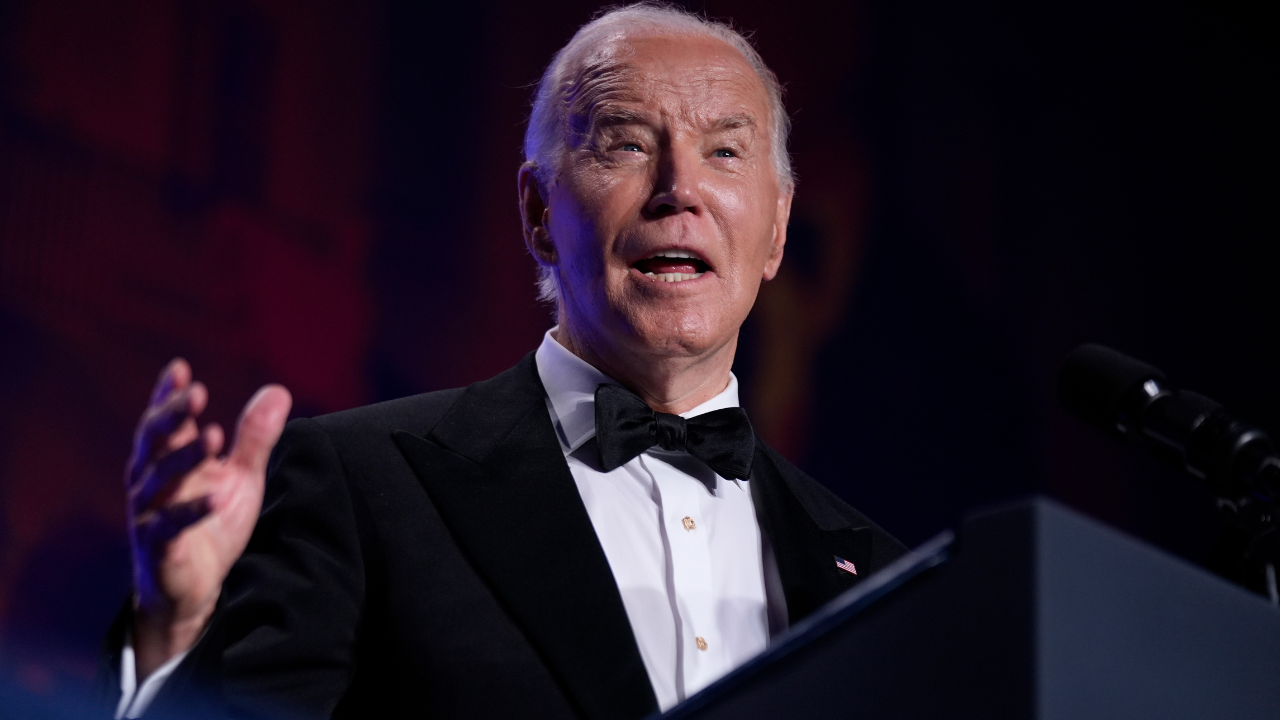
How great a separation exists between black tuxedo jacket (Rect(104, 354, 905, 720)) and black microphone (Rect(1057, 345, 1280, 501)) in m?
0.52

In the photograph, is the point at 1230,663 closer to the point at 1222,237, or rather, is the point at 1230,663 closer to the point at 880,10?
the point at 880,10

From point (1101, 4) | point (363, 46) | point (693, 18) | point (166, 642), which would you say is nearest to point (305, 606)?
point (166, 642)

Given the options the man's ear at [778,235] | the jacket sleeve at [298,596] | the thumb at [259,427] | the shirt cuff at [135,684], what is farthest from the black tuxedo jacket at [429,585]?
the man's ear at [778,235]

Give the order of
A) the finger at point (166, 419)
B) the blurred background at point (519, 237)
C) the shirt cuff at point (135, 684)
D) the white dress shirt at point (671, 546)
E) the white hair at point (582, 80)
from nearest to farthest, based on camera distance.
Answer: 1. the finger at point (166, 419)
2. the shirt cuff at point (135, 684)
3. the white dress shirt at point (671, 546)
4. the white hair at point (582, 80)
5. the blurred background at point (519, 237)

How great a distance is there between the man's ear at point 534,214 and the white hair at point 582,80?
0.02 meters

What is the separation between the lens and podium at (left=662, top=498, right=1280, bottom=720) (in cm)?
65

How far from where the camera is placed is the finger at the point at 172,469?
0.91 metres

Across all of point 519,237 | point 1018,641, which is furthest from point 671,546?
point 519,237

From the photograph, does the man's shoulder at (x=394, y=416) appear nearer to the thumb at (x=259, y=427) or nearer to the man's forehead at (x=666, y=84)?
the man's forehead at (x=666, y=84)

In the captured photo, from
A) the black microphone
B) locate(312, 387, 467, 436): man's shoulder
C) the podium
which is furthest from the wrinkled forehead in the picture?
the podium

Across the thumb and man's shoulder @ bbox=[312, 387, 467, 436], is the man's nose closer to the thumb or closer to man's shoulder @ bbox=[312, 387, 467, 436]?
man's shoulder @ bbox=[312, 387, 467, 436]

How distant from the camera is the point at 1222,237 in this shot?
4.04 meters

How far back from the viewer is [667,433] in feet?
5.76

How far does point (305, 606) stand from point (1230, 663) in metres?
0.98
